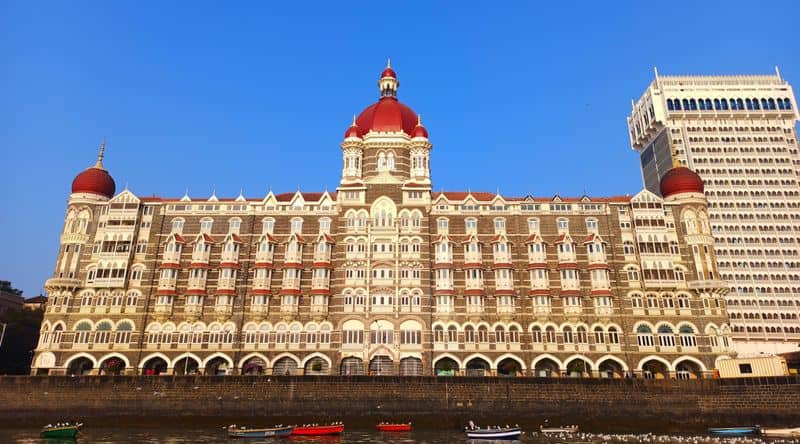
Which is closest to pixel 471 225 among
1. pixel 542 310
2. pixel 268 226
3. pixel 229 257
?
pixel 542 310

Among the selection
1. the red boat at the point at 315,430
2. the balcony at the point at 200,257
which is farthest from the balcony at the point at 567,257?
the balcony at the point at 200,257

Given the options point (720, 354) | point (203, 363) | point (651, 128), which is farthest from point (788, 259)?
point (203, 363)

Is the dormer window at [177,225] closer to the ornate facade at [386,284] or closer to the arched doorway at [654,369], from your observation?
the ornate facade at [386,284]

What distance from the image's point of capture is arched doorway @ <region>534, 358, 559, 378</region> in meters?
61.5

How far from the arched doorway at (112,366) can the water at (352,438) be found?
11.0m

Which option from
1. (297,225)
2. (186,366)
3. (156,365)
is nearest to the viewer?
(186,366)

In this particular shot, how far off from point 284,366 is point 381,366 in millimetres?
11953

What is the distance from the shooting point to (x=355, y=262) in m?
65.2

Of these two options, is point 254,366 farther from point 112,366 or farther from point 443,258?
point 443,258

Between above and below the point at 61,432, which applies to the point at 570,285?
above

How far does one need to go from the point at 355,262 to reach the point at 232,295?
15955mm

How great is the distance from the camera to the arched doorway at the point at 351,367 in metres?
61.4

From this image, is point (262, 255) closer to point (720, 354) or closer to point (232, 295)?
point (232, 295)

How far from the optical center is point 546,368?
6203 cm
